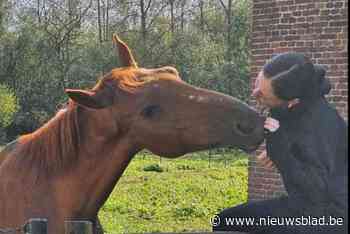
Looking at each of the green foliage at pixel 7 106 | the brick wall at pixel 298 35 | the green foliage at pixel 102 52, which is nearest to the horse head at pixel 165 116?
the brick wall at pixel 298 35

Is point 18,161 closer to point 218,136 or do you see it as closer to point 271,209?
point 218,136

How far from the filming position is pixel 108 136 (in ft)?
8.89

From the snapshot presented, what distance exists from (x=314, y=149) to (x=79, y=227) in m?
1.06

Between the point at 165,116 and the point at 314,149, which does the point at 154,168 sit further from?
the point at 165,116

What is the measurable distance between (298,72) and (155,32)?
5446mm

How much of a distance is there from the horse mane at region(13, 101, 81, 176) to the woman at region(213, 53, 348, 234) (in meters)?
0.81

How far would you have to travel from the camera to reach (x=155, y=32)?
8.23 metres

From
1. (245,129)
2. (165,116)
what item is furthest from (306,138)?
(165,116)

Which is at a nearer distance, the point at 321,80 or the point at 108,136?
the point at 108,136

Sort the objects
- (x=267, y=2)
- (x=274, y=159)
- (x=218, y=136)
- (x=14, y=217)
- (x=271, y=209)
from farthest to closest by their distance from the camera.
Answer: (x=267, y=2)
(x=271, y=209)
(x=274, y=159)
(x=14, y=217)
(x=218, y=136)

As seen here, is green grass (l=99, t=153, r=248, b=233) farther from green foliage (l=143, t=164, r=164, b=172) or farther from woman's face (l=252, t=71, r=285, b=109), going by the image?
woman's face (l=252, t=71, r=285, b=109)

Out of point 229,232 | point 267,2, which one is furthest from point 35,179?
point 267,2

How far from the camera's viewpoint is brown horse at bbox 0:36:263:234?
2.66 m

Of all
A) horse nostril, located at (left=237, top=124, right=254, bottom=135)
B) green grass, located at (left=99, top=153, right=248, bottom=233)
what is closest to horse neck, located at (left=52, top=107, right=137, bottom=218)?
horse nostril, located at (left=237, top=124, right=254, bottom=135)
